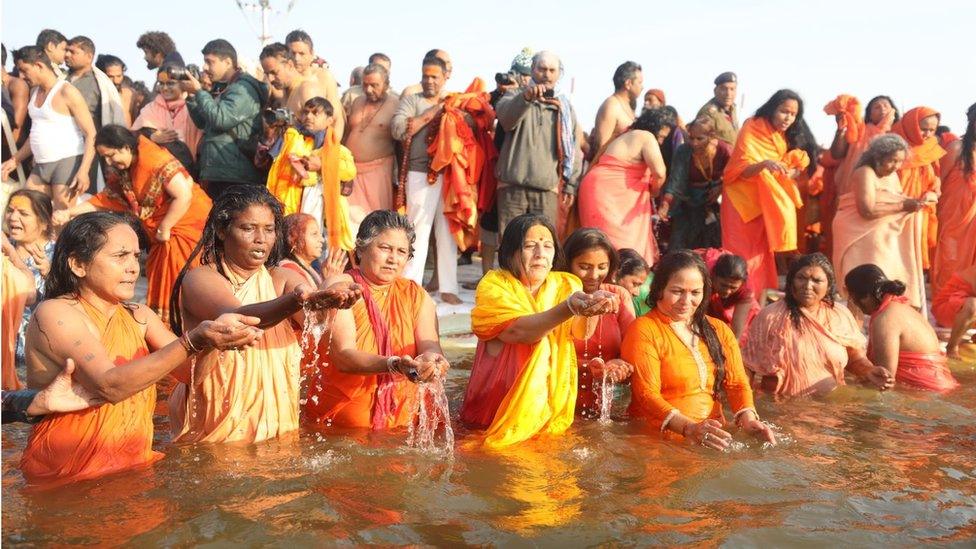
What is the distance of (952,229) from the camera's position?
8891 millimetres

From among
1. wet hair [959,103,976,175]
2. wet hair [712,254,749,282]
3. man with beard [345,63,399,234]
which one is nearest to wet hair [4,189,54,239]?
man with beard [345,63,399,234]

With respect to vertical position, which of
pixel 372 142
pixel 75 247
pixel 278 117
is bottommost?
pixel 75 247

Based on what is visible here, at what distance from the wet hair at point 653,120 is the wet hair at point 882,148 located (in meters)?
1.74

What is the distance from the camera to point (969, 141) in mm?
8883

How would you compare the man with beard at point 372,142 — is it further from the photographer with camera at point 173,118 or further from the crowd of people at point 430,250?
the photographer with camera at point 173,118

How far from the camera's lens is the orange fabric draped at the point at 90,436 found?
362 centimetres

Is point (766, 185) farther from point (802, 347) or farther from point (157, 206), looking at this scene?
point (157, 206)

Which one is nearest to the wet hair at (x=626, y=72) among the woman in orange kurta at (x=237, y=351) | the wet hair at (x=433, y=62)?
the wet hair at (x=433, y=62)

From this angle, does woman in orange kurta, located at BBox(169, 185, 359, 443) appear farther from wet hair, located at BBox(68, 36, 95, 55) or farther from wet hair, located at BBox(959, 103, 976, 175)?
wet hair, located at BBox(959, 103, 976, 175)

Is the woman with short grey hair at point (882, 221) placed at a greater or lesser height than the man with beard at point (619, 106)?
lesser

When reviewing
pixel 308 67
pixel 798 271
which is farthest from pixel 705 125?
pixel 308 67

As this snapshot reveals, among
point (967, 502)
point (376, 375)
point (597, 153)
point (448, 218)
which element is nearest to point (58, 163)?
point (448, 218)

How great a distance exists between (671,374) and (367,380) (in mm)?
1566

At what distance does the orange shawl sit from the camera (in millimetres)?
8000
